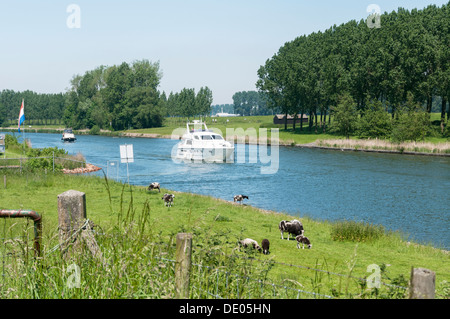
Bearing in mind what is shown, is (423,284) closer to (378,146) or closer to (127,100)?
(378,146)

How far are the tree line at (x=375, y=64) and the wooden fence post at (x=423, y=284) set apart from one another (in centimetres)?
7313

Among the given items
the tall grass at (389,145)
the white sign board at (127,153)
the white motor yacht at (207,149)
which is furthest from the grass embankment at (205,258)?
the tall grass at (389,145)

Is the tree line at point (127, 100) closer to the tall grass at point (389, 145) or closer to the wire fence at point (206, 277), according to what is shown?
the tall grass at point (389, 145)

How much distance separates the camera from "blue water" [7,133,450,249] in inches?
1059

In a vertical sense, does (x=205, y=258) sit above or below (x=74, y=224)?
below

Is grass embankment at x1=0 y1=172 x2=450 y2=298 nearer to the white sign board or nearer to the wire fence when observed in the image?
the wire fence

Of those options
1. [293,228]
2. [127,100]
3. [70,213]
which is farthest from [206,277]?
[127,100]

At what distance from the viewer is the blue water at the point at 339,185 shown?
2691 centimetres

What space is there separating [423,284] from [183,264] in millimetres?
2550

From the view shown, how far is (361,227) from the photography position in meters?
18.5

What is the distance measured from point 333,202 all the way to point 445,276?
19176 millimetres

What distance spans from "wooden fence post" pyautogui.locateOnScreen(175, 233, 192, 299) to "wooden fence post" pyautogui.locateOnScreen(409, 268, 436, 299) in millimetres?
2413

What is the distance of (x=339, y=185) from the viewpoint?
1544 inches

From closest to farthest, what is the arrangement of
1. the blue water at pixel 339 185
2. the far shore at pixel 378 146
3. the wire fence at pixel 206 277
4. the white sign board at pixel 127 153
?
the wire fence at pixel 206 277 < the blue water at pixel 339 185 < the white sign board at pixel 127 153 < the far shore at pixel 378 146
